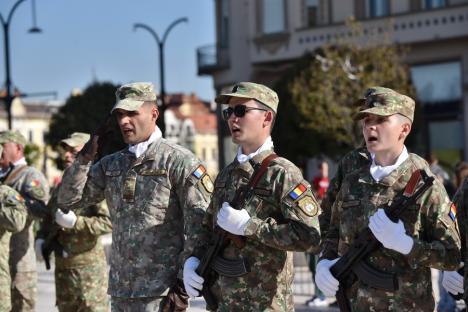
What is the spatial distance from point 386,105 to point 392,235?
0.77 metres

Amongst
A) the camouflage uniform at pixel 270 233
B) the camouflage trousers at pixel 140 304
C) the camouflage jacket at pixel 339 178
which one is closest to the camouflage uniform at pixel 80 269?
the camouflage trousers at pixel 140 304

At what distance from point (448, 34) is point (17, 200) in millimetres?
30329

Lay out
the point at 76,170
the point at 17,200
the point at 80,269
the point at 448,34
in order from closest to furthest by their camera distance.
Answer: the point at 76,170 < the point at 17,200 < the point at 80,269 < the point at 448,34

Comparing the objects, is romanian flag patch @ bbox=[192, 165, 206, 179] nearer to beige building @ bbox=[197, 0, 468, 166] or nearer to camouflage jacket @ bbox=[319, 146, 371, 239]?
camouflage jacket @ bbox=[319, 146, 371, 239]

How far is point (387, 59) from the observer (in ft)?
112

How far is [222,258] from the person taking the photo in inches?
225

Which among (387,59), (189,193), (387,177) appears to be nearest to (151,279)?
(189,193)

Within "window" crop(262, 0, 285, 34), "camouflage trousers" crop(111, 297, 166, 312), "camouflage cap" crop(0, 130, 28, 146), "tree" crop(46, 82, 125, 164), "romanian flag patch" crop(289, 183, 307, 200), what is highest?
"window" crop(262, 0, 285, 34)

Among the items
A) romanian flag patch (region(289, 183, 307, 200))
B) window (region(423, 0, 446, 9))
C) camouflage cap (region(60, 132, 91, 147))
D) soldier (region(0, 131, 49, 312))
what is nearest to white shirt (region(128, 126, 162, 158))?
romanian flag patch (region(289, 183, 307, 200))

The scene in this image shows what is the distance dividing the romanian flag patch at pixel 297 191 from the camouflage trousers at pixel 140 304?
4.10 ft

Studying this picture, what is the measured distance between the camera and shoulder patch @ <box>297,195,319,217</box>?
5566 mm

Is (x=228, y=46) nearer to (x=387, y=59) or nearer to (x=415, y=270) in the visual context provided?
(x=387, y=59)

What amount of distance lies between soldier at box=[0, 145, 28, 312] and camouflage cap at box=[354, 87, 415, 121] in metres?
3.55

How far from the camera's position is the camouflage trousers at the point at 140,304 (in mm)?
6320
